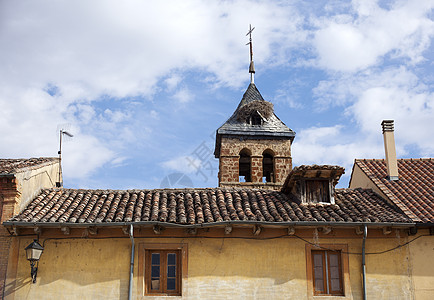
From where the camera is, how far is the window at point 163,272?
493 inches

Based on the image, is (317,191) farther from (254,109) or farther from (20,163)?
(254,109)

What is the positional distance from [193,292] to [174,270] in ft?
2.32

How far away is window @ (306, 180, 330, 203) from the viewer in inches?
551

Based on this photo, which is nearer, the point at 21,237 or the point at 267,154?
the point at 21,237

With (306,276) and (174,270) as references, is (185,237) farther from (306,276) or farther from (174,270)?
(306,276)

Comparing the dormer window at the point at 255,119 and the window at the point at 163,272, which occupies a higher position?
the dormer window at the point at 255,119

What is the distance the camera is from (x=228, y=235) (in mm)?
12859

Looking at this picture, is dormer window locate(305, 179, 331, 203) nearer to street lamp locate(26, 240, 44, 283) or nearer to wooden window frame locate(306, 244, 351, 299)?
wooden window frame locate(306, 244, 351, 299)

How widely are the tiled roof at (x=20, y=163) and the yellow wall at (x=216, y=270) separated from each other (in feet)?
5.73

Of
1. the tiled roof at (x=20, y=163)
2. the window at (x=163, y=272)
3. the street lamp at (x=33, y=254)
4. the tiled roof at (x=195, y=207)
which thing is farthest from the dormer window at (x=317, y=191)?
the tiled roof at (x=20, y=163)

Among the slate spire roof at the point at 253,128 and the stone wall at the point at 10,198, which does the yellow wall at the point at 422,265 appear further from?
the slate spire roof at the point at 253,128

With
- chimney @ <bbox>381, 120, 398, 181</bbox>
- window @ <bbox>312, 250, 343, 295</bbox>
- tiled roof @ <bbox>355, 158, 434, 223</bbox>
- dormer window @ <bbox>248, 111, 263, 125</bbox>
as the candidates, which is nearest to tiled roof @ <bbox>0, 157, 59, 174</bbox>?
window @ <bbox>312, 250, 343, 295</bbox>

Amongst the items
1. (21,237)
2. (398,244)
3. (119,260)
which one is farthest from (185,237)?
(398,244)

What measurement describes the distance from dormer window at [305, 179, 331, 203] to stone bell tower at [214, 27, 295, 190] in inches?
276
